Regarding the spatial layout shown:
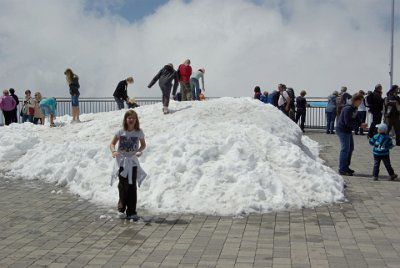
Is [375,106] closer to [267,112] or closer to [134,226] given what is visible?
[267,112]

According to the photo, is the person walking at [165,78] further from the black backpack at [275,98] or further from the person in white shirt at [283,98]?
the black backpack at [275,98]

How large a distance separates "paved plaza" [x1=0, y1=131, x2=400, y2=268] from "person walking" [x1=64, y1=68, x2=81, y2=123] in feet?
22.8

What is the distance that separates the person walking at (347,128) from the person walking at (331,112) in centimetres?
1096

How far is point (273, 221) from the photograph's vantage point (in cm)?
853

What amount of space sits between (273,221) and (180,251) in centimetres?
202

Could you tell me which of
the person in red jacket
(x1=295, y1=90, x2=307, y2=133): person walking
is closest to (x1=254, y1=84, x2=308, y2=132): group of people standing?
(x1=295, y1=90, x2=307, y2=133): person walking

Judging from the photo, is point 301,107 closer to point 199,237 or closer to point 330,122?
point 330,122

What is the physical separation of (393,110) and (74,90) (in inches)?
426

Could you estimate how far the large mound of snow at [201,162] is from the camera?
9562 mm

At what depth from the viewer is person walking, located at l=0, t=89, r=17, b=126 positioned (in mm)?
21391

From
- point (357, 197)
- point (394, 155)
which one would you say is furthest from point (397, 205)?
point (394, 155)

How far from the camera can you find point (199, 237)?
304 inches

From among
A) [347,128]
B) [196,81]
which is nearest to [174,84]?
[196,81]

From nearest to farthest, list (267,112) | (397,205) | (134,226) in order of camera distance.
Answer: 1. (134,226)
2. (397,205)
3. (267,112)
